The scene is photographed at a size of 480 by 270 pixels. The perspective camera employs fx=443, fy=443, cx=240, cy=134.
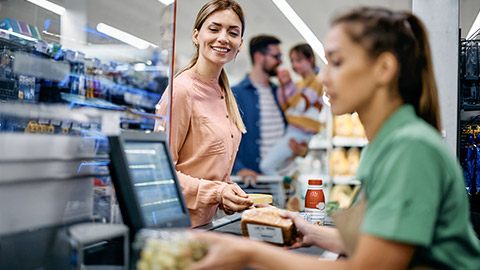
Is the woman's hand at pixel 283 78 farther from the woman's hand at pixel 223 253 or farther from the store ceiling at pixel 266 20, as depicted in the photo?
the woman's hand at pixel 223 253

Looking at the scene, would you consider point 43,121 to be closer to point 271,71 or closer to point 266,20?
point 271,71

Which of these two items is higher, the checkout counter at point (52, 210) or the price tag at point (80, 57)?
the price tag at point (80, 57)

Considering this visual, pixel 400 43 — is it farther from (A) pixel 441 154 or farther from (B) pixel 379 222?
(B) pixel 379 222

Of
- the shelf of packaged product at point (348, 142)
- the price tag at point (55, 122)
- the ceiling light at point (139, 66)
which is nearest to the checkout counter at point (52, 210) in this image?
the price tag at point (55, 122)

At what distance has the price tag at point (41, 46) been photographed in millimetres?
3322

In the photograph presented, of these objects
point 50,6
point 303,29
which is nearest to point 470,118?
point 50,6

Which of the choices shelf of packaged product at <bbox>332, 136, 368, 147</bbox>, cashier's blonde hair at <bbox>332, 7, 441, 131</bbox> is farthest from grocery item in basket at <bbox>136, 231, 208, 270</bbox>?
shelf of packaged product at <bbox>332, 136, 368, 147</bbox>

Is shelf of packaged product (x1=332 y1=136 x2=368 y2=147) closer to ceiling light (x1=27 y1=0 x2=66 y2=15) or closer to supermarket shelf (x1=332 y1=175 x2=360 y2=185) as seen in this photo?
supermarket shelf (x1=332 y1=175 x2=360 y2=185)

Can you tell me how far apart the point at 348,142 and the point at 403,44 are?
5.55 meters

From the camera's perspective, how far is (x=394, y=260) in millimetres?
866

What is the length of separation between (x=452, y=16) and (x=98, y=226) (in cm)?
453

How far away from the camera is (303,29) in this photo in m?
7.96

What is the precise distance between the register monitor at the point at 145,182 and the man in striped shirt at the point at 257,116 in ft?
15.9

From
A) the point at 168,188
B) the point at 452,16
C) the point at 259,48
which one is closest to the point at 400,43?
the point at 168,188
